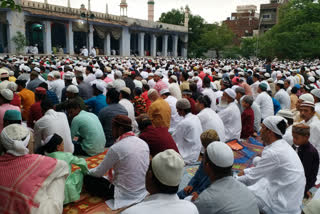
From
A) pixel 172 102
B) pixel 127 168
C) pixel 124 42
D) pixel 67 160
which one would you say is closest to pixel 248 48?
pixel 124 42

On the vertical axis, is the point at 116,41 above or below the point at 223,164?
above

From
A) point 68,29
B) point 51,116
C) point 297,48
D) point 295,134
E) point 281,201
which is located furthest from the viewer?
point 68,29

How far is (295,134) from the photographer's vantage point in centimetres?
307

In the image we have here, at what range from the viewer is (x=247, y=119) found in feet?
17.8

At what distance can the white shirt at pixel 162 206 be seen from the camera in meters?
1.61

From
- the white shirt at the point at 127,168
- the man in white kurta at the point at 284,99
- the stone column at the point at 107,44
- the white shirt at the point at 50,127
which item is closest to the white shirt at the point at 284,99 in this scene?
the man in white kurta at the point at 284,99

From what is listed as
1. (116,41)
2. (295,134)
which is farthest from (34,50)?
(295,134)

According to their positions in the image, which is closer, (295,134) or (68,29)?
(295,134)

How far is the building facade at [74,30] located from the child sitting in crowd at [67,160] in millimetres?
14028

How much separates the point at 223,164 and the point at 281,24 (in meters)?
20.9

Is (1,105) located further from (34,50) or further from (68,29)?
(68,29)

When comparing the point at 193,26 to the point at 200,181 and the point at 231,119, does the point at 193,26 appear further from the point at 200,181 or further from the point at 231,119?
the point at 200,181

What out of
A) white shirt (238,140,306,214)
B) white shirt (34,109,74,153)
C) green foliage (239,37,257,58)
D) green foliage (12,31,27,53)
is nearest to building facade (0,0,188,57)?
green foliage (12,31,27,53)

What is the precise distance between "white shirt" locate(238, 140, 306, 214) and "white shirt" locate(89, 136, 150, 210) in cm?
121
